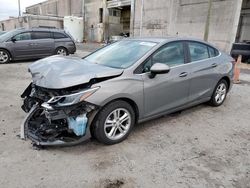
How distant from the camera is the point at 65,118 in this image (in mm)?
3006

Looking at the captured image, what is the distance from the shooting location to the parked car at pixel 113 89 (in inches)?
117

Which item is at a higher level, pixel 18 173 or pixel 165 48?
pixel 165 48

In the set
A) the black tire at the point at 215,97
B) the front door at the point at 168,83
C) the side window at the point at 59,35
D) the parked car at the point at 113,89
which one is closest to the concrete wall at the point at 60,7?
the side window at the point at 59,35

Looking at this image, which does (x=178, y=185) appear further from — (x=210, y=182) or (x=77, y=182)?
(x=77, y=182)

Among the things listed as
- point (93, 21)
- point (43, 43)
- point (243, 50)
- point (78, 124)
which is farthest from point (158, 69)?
point (93, 21)

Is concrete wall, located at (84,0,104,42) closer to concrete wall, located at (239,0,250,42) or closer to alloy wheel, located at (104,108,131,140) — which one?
concrete wall, located at (239,0,250,42)

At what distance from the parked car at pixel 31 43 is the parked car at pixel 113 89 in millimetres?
7171

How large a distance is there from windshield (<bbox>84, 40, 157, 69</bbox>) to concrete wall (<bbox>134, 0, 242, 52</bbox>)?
13.7m

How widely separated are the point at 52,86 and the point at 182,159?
76.8 inches

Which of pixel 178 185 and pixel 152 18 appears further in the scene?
pixel 152 18

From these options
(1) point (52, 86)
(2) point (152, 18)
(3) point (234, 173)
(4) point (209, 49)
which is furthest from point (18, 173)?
(2) point (152, 18)

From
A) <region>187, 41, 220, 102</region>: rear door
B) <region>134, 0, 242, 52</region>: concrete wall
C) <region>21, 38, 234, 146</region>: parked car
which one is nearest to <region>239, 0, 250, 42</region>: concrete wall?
<region>134, 0, 242, 52</region>: concrete wall

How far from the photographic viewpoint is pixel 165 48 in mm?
3855

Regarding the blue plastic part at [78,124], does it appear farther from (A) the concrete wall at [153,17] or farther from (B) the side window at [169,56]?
(A) the concrete wall at [153,17]
